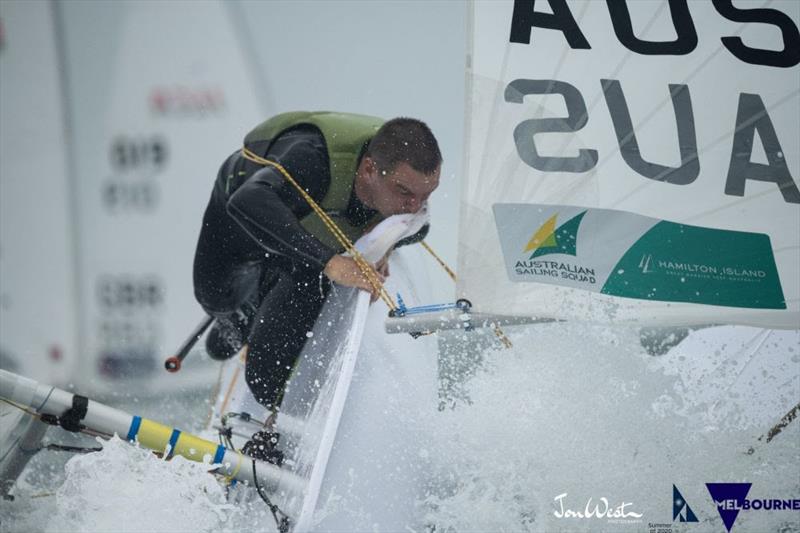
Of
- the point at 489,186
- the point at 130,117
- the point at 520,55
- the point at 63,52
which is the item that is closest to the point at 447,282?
the point at 489,186

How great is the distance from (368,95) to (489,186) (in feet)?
1.81

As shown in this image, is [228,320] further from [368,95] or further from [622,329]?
[622,329]

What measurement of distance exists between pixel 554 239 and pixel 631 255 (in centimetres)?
13

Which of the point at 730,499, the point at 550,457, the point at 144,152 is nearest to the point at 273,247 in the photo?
the point at 144,152

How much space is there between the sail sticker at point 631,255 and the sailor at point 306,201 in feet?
0.86

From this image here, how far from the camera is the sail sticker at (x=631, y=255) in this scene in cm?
151

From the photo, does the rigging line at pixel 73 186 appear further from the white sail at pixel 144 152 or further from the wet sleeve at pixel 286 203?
the wet sleeve at pixel 286 203

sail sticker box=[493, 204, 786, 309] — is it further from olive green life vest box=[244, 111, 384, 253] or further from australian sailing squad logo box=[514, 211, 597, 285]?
olive green life vest box=[244, 111, 384, 253]

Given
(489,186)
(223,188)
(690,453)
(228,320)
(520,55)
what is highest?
(520,55)

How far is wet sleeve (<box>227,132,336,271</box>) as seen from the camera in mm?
1639

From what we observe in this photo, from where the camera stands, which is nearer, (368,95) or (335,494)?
(335,494)

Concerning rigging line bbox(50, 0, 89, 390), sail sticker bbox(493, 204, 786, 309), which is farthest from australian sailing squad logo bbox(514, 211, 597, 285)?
rigging line bbox(50, 0, 89, 390)

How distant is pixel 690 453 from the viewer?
1538 millimetres

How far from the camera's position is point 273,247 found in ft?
5.70
